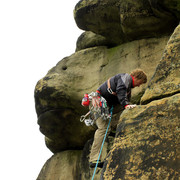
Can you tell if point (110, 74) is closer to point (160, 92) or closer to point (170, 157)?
point (160, 92)

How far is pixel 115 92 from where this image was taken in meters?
7.95

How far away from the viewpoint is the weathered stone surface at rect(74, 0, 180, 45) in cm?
1103

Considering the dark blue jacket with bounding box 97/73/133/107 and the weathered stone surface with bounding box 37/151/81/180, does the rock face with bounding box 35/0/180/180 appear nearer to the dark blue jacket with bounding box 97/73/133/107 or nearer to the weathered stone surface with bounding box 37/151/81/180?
the weathered stone surface with bounding box 37/151/81/180

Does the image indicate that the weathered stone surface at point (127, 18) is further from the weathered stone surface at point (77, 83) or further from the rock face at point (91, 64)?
the weathered stone surface at point (77, 83)

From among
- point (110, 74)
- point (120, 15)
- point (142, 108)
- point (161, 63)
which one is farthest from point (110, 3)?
point (142, 108)

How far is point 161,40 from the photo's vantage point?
37.8ft

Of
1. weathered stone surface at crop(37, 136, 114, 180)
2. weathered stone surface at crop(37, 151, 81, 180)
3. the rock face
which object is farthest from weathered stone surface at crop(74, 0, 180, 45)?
weathered stone surface at crop(37, 151, 81, 180)

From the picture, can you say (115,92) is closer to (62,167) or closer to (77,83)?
(77,83)

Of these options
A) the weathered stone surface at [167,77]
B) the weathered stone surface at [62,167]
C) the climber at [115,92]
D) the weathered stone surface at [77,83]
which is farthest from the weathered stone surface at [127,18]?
the weathered stone surface at [62,167]

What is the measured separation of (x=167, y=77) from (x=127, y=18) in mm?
5792

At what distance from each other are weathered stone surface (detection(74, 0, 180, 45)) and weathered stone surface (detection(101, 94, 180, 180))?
568 cm

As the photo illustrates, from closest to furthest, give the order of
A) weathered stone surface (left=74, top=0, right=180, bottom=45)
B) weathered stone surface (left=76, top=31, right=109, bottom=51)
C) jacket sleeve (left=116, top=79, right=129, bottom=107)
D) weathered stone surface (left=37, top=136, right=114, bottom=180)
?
jacket sleeve (left=116, top=79, right=129, bottom=107)
weathered stone surface (left=74, top=0, right=180, bottom=45)
weathered stone surface (left=37, top=136, right=114, bottom=180)
weathered stone surface (left=76, top=31, right=109, bottom=51)

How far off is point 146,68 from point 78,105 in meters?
2.72

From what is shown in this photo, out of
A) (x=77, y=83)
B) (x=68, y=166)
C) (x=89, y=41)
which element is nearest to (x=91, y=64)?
(x=77, y=83)
